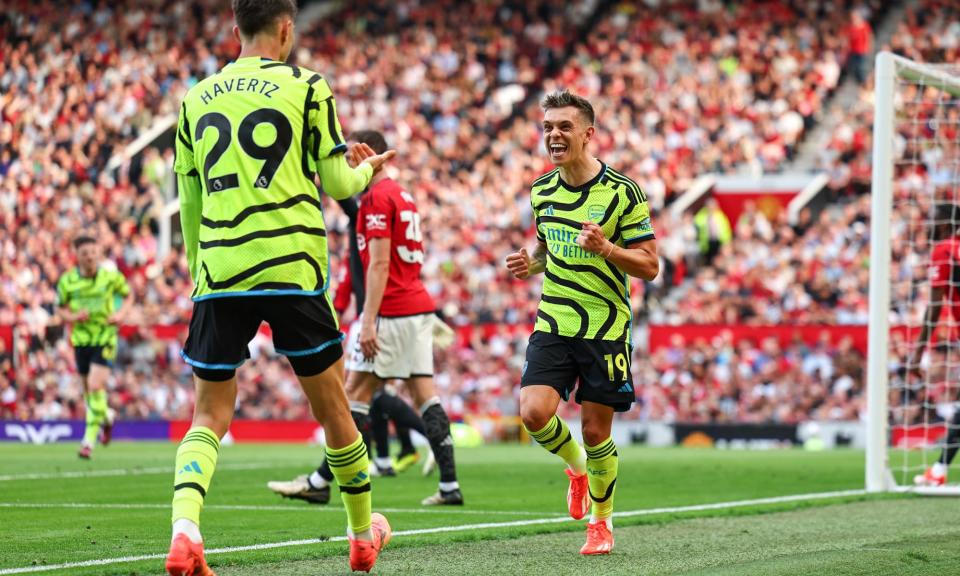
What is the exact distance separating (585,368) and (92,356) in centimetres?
1062

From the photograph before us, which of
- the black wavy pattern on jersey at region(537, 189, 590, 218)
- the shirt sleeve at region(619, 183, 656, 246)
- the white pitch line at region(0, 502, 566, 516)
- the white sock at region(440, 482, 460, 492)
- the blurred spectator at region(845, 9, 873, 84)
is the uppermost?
the blurred spectator at region(845, 9, 873, 84)

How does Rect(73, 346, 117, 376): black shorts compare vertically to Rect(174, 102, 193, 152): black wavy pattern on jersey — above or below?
below

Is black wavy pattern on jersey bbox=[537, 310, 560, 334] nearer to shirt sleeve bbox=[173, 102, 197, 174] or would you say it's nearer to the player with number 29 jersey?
the player with number 29 jersey

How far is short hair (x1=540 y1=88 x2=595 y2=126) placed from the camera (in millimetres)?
7625

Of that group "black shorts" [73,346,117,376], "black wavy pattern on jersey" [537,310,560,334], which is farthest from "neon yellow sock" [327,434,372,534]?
"black shorts" [73,346,117,376]

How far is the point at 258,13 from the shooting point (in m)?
5.82

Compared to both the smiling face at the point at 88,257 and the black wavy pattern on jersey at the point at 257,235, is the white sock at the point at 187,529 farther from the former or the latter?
the smiling face at the point at 88,257

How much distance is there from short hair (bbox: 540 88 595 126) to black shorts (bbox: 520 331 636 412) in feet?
3.77

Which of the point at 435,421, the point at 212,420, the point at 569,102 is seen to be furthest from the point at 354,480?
the point at 435,421

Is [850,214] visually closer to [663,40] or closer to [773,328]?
[773,328]

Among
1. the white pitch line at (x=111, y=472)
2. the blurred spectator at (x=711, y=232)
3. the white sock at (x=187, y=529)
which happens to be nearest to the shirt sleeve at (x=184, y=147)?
the white sock at (x=187, y=529)

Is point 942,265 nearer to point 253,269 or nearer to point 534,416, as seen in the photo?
point 534,416

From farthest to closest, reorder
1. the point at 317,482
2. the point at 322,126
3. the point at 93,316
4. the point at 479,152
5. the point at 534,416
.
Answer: the point at 479,152 < the point at 93,316 < the point at 317,482 < the point at 534,416 < the point at 322,126

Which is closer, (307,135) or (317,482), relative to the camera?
(307,135)
